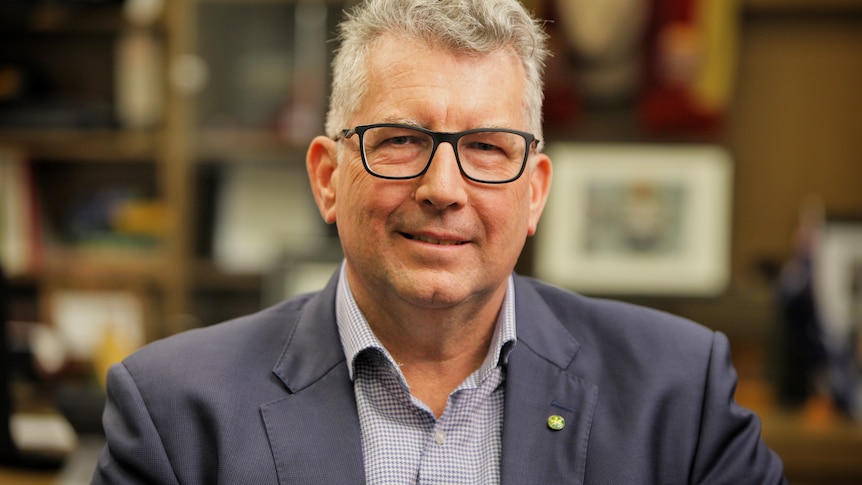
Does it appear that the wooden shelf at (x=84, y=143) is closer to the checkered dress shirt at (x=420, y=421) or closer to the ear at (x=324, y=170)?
the ear at (x=324, y=170)

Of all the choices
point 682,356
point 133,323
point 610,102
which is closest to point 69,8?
point 133,323

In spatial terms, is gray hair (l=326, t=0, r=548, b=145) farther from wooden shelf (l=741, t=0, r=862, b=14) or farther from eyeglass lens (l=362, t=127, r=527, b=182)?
wooden shelf (l=741, t=0, r=862, b=14)

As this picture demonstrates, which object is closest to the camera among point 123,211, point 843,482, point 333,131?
point 333,131

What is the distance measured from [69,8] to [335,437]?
251cm

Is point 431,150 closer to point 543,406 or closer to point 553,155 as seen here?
point 543,406

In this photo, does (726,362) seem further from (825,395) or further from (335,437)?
(825,395)

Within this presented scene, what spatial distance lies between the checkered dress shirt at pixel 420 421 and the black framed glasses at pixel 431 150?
0.25m

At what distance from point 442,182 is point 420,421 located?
14.2 inches

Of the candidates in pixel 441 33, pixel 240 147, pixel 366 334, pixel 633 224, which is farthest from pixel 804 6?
pixel 366 334

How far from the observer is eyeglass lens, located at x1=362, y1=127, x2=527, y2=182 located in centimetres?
134

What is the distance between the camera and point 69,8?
334cm

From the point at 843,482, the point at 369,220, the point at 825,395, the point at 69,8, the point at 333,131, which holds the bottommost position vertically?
the point at 843,482

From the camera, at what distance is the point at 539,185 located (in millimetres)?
1559

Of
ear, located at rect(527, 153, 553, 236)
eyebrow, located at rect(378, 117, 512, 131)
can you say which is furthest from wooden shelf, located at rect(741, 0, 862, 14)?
eyebrow, located at rect(378, 117, 512, 131)
